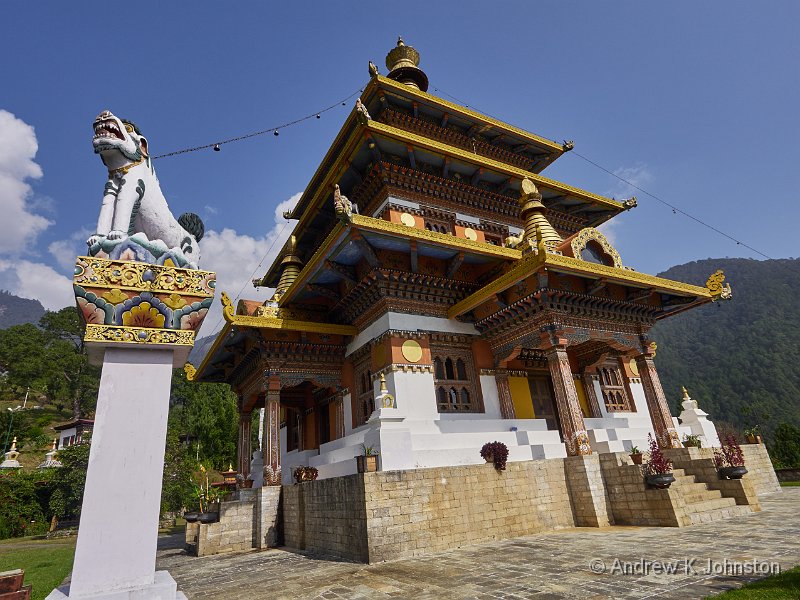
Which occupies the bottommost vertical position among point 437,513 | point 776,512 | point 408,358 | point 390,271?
point 776,512

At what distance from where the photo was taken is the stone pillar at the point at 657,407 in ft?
38.5

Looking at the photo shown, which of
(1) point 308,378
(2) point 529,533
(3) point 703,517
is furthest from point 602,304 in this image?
(1) point 308,378

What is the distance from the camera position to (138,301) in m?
2.90

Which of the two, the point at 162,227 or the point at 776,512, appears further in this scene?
the point at 776,512

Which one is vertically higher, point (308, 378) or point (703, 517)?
point (308, 378)

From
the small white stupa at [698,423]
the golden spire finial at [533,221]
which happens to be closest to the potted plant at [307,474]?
the golden spire finial at [533,221]

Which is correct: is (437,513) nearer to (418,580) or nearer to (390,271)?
(418,580)

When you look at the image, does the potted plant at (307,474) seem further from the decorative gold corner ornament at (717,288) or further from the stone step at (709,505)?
the decorative gold corner ornament at (717,288)

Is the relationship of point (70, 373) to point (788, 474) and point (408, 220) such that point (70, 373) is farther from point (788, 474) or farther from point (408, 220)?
point (788, 474)

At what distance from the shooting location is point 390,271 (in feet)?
37.7

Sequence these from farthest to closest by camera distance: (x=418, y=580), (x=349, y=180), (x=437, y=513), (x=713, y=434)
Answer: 1. (x=349, y=180)
2. (x=713, y=434)
3. (x=437, y=513)
4. (x=418, y=580)

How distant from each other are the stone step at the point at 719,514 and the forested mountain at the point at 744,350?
2257 inches

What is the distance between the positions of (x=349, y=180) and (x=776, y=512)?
1402cm

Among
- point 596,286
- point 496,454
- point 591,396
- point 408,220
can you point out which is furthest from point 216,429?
point 596,286
